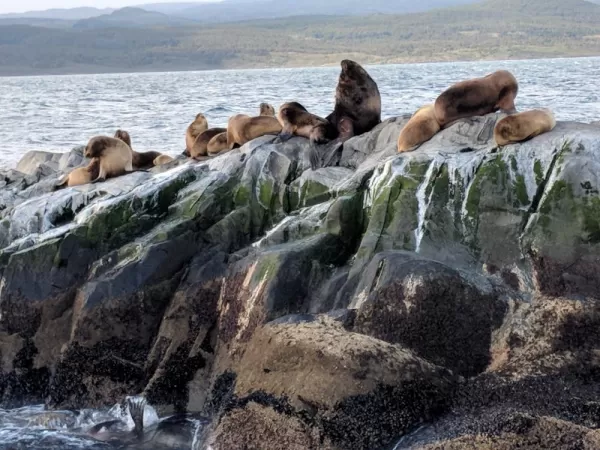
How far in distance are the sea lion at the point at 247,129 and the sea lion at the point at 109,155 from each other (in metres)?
1.38

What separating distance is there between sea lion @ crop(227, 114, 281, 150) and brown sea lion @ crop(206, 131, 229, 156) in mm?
113

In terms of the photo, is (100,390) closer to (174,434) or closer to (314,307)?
(174,434)

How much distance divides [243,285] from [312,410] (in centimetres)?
202

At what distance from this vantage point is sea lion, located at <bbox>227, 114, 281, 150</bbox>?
11492 mm

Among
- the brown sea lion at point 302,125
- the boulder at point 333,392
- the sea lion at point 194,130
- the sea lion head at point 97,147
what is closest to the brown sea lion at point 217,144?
the brown sea lion at point 302,125

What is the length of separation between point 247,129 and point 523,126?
4.00 metres

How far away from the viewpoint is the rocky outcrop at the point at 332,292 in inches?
274

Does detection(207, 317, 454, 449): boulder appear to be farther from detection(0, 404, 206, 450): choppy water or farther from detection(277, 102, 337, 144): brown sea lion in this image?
detection(277, 102, 337, 144): brown sea lion

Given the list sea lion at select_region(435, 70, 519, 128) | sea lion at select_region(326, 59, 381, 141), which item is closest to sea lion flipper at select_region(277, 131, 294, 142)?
sea lion at select_region(326, 59, 381, 141)

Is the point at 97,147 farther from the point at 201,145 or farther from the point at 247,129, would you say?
the point at 247,129

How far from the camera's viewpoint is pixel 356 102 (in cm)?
1188

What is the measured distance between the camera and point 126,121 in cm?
3272

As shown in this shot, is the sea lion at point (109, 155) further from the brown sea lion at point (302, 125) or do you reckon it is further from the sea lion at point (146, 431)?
the sea lion at point (146, 431)

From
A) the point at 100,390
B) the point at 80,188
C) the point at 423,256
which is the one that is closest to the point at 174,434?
the point at 100,390
